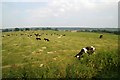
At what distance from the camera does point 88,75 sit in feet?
60.3

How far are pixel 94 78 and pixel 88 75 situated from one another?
0.53 metres

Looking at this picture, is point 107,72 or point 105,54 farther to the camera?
point 105,54

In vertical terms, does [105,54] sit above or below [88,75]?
above

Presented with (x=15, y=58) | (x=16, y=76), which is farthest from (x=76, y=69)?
(x=15, y=58)

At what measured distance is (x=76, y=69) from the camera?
1892 centimetres

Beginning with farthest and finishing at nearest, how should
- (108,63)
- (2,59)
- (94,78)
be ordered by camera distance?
(2,59)
(108,63)
(94,78)

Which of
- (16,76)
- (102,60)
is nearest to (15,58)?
(16,76)

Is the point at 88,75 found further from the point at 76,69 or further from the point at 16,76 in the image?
the point at 16,76

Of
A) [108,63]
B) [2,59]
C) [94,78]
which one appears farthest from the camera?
[2,59]

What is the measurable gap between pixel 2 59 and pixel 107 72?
19.7m

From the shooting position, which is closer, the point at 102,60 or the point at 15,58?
the point at 102,60

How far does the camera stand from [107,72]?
18344 mm

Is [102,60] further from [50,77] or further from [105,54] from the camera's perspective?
[50,77]

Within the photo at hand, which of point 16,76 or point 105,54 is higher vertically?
point 105,54
